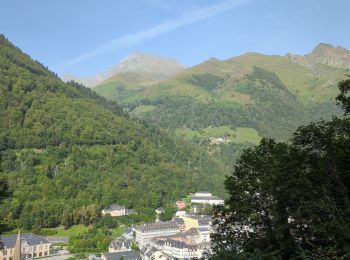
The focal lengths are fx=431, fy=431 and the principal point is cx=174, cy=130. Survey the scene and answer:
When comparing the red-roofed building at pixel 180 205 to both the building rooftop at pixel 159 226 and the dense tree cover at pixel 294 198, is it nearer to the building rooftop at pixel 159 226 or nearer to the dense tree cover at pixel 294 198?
the building rooftop at pixel 159 226

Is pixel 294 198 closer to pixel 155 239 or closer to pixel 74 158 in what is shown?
pixel 155 239

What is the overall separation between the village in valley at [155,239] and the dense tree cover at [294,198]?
30138 mm

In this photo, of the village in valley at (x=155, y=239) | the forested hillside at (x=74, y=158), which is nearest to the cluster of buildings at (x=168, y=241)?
the village in valley at (x=155, y=239)

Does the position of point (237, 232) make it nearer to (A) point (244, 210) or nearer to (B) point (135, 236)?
(A) point (244, 210)

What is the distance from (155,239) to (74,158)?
45606mm

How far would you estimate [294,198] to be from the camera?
19031 millimetres

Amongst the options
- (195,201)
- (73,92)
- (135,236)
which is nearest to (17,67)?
(73,92)

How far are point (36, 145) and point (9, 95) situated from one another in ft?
94.0

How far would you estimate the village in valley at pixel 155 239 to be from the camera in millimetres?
74812

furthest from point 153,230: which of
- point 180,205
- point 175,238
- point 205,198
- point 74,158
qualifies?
point 74,158

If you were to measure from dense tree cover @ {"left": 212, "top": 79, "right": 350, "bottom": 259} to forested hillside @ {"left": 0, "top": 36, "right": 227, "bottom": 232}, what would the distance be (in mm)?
75686

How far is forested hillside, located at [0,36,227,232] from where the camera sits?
10238cm

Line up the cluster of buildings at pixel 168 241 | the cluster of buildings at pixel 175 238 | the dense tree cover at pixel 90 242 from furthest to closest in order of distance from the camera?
the cluster of buildings at pixel 175 238, the dense tree cover at pixel 90 242, the cluster of buildings at pixel 168 241

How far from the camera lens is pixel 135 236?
96.7 m
